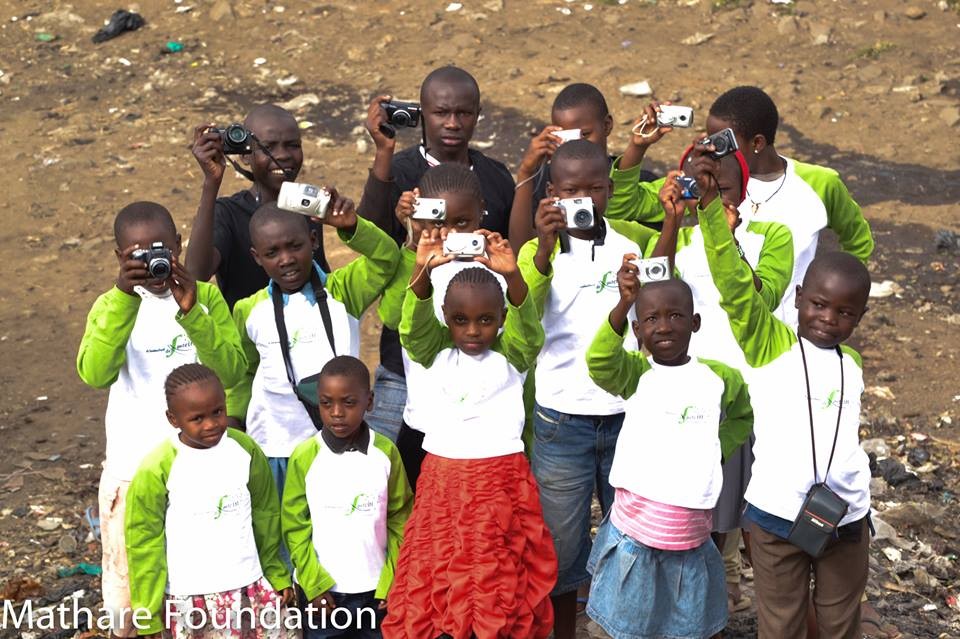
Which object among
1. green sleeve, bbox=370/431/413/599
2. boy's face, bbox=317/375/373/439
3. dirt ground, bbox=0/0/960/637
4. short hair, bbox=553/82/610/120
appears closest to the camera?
boy's face, bbox=317/375/373/439

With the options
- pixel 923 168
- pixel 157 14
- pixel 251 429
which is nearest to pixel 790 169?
pixel 251 429

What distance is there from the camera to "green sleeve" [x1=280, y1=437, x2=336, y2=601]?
403 centimetres

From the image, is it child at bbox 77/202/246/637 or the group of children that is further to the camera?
child at bbox 77/202/246/637

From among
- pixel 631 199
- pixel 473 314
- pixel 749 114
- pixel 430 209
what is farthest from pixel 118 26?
pixel 473 314

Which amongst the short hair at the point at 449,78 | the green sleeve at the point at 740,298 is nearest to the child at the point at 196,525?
the short hair at the point at 449,78

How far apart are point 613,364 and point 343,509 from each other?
3.16 feet

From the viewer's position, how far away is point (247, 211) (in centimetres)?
460

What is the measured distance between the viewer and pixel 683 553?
12.9 ft

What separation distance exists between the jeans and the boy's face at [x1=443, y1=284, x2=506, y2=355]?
42 centimetres

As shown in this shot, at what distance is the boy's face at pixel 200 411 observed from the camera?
3859 millimetres

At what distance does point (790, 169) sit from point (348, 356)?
6.00ft

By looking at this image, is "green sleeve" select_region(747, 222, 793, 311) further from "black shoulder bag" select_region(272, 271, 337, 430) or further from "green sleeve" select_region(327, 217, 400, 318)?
"black shoulder bag" select_region(272, 271, 337, 430)

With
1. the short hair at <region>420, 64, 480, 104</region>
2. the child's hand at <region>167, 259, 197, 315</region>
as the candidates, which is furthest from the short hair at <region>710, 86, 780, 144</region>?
the child's hand at <region>167, 259, 197, 315</region>

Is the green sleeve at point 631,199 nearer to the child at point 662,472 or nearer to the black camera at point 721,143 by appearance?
the black camera at point 721,143
